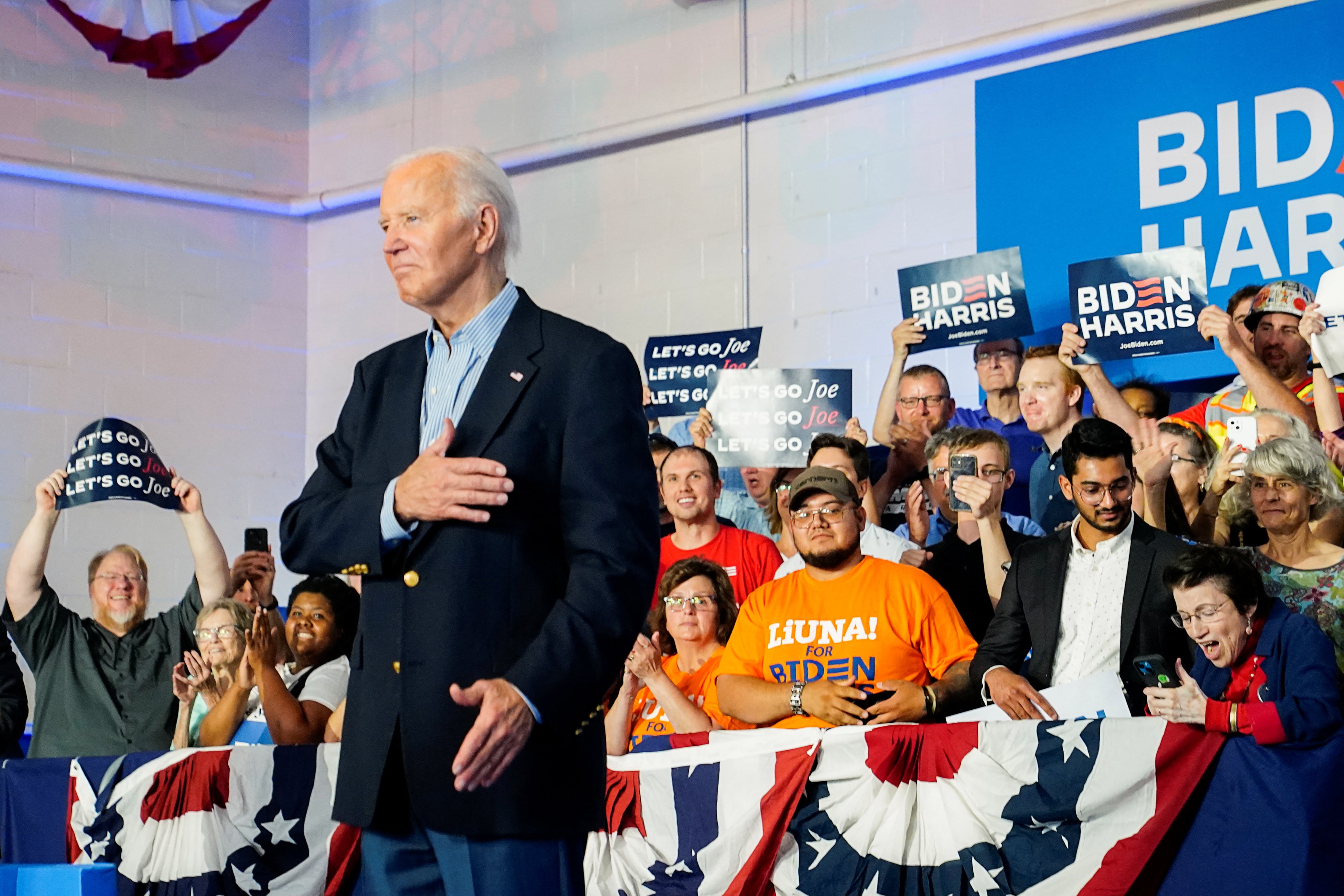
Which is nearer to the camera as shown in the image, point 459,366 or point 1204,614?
point 459,366

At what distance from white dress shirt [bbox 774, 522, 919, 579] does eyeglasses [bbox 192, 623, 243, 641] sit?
176 centimetres

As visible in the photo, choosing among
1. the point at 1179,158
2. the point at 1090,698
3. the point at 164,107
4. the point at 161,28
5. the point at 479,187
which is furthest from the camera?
the point at 164,107

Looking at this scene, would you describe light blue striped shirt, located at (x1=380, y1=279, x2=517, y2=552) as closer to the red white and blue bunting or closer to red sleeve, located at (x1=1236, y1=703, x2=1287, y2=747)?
red sleeve, located at (x1=1236, y1=703, x2=1287, y2=747)

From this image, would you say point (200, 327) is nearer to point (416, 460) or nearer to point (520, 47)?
point (520, 47)

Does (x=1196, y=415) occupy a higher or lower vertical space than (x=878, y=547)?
higher

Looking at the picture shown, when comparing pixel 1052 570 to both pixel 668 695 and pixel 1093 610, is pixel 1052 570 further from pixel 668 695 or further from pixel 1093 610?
pixel 668 695

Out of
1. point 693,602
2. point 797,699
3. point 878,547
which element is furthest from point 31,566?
point 797,699

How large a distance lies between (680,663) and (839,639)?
761 millimetres

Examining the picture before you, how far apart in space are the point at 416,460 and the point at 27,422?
6.41 m

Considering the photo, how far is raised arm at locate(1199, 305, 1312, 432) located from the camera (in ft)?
15.2

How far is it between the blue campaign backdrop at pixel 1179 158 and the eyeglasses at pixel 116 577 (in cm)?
359

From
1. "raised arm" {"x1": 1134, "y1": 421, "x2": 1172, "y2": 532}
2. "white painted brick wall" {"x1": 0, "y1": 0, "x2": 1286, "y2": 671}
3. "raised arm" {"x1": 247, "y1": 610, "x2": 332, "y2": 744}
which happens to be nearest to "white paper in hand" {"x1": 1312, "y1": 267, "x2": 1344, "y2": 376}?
"raised arm" {"x1": 1134, "y1": 421, "x2": 1172, "y2": 532}

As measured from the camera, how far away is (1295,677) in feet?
10.4

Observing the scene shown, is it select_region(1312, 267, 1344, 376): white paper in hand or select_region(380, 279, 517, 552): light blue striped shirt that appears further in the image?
select_region(1312, 267, 1344, 376): white paper in hand
